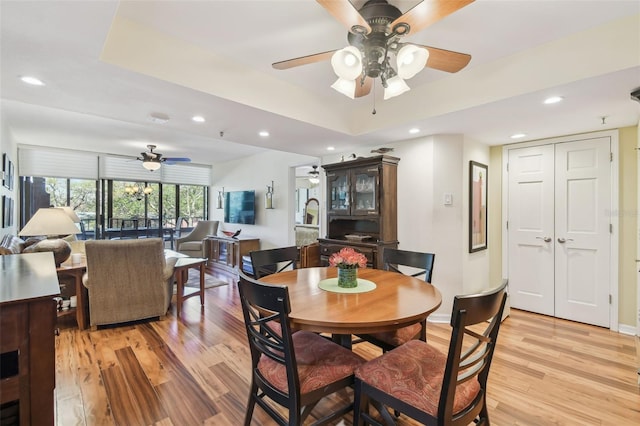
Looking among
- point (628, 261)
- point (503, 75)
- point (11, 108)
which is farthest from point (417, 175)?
point (11, 108)

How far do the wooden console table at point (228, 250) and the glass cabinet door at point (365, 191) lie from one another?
2787 mm

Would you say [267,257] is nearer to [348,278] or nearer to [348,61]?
[348,278]

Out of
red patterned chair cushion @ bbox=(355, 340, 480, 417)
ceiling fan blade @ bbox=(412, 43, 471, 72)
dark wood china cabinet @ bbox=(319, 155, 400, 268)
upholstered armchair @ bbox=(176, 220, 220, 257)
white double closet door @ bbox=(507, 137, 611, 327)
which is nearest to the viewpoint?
red patterned chair cushion @ bbox=(355, 340, 480, 417)

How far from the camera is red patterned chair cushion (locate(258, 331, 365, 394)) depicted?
55.3 inches

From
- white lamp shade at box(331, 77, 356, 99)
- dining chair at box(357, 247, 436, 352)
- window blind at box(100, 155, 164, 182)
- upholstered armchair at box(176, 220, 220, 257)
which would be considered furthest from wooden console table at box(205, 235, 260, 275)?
white lamp shade at box(331, 77, 356, 99)

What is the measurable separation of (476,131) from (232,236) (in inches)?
201

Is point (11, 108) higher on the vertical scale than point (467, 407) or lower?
higher

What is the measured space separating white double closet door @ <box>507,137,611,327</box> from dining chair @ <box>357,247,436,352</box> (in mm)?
2178

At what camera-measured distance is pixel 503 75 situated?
2.34m

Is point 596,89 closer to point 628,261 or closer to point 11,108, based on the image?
point 628,261

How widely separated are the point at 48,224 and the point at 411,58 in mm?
3562

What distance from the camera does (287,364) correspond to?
1.33m

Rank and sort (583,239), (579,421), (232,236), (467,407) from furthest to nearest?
(232,236), (583,239), (579,421), (467,407)

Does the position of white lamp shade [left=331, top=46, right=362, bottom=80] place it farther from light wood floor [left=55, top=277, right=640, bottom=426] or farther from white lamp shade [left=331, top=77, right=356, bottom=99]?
light wood floor [left=55, top=277, right=640, bottom=426]
